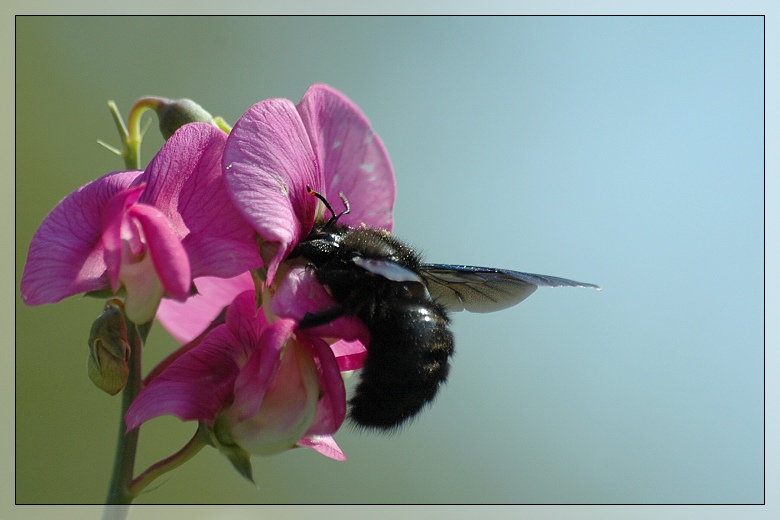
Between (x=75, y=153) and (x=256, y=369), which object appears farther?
(x=75, y=153)

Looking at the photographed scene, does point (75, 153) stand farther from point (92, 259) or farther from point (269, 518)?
point (92, 259)

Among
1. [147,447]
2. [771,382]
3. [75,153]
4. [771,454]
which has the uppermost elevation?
[75,153]

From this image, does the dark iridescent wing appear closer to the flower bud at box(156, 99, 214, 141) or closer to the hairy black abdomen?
the hairy black abdomen

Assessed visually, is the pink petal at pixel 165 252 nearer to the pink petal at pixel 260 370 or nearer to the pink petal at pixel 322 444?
the pink petal at pixel 260 370

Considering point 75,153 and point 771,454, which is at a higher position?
point 75,153

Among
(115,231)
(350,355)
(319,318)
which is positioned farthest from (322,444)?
(115,231)

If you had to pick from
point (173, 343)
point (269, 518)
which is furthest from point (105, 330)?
point (173, 343)

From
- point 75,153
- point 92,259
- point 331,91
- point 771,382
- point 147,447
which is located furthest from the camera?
point 75,153

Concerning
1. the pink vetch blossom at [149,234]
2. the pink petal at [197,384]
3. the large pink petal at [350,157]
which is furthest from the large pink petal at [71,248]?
the large pink petal at [350,157]
